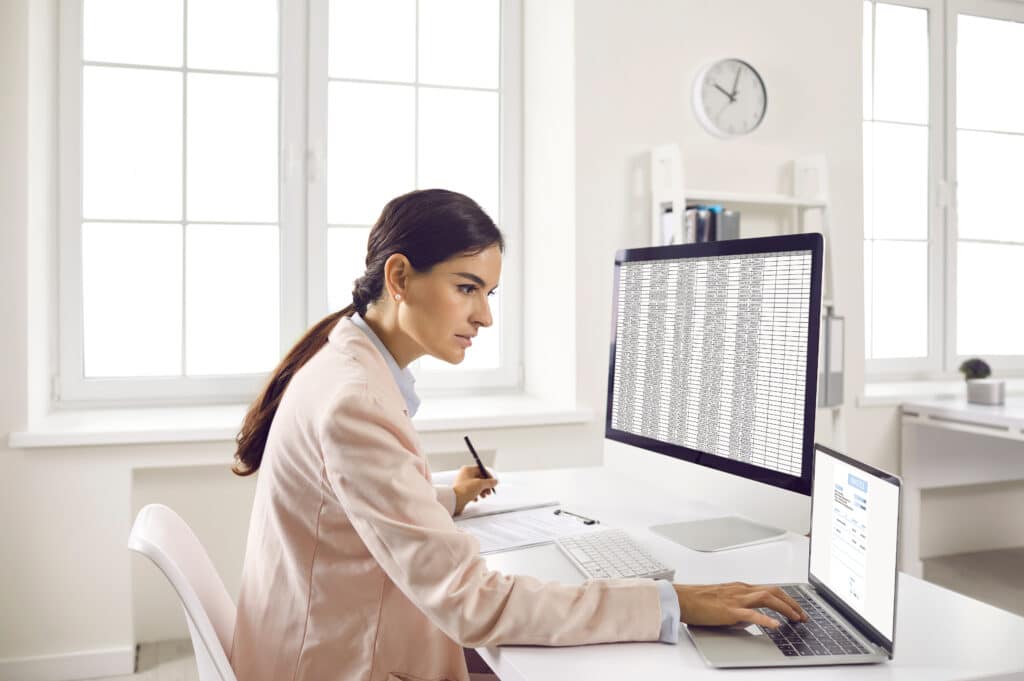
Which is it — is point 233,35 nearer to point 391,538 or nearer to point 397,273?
point 397,273

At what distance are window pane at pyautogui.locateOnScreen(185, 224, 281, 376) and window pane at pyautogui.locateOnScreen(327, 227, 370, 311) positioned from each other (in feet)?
0.59

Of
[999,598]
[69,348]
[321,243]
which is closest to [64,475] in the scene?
[69,348]

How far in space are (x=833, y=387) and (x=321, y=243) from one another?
1928mm

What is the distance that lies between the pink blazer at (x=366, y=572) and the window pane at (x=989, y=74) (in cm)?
381

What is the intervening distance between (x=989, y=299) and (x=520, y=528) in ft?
11.2

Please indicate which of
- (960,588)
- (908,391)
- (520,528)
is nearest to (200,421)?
(520,528)

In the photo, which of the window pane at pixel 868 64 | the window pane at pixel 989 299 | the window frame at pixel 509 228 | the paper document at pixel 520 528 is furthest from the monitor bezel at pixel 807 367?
the window pane at pixel 989 299

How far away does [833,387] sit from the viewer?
3.10 meters

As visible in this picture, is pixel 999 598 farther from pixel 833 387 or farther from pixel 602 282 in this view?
pixel 602 282

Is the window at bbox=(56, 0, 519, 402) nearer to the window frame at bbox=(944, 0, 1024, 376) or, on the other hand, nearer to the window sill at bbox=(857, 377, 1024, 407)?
the window sill at bbox=(857, 377, 1024, 407)

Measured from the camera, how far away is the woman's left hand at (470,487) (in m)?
1.60

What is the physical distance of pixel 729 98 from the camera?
3.08m

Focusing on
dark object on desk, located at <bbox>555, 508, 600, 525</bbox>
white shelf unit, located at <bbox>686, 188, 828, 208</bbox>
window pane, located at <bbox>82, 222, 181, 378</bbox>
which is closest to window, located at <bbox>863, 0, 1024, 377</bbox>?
white shelf unit, located at <bbox>686, 188, 828, 208</bbox>

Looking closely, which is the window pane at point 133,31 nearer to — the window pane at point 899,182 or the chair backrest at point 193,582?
the chair backrest at point 193,582
